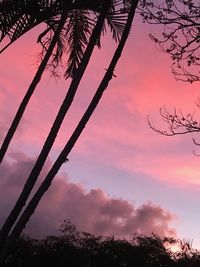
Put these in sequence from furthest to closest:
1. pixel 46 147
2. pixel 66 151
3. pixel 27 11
→ pixel 27 11 → pixel 46 147 → pixel 66 151

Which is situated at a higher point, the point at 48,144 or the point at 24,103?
the point at 24,103

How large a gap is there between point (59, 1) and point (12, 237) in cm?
529

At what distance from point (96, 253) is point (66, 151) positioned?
20.3ft

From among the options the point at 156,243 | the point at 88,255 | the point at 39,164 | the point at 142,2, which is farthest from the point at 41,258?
the point at 142,2

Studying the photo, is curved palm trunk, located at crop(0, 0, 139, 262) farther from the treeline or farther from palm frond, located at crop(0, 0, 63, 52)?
the treeline

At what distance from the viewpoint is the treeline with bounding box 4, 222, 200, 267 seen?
1454 cm

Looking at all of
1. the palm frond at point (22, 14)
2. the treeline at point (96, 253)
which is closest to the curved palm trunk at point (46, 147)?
the palm frond at point (22, 14)

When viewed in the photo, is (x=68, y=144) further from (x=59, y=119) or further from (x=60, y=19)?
(x=60, y=19)

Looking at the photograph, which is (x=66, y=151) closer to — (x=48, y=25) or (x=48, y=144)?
(x=48, y=144)

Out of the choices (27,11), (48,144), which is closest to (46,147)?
(48,144)

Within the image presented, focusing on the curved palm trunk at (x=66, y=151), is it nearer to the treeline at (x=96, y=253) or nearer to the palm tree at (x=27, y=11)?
the palm tree at (x=27, y=11)

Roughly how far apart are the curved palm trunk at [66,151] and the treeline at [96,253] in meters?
5.77

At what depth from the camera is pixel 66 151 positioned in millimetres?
9242

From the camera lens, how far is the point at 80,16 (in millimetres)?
14148
